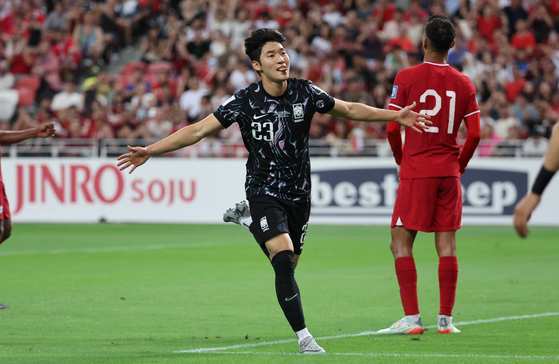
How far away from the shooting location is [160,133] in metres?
21.5

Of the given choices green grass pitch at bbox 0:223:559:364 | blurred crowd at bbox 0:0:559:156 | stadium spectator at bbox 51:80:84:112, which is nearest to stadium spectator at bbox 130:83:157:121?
blurred crowd at bbox 0:0:559:156

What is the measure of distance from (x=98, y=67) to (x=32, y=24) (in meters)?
2.76

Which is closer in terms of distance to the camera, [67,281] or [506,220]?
[67,281]

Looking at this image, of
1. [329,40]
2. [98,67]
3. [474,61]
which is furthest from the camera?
[98,67]

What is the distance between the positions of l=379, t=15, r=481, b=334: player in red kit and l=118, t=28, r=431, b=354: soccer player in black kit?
55cm

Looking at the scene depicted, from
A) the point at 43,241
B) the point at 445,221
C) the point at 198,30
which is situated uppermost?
the point at 198,30

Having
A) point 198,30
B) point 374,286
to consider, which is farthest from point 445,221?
point 198,30

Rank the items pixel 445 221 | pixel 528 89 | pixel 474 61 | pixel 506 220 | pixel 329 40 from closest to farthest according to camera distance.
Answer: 1. pixel 445 221
2. pixel 506 220
3. pixel 528 89
4. pixel 474 61
5. pixel 329 40

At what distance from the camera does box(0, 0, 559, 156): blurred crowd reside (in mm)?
20766

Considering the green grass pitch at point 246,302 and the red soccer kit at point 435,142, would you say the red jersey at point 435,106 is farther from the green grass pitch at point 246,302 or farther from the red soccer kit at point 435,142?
the green grass pitch at point 246,302

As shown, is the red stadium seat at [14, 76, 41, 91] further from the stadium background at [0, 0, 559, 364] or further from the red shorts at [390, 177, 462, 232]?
the red shorts at [390, 177, 462, 232]

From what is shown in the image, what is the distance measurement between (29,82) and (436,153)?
19.9 m

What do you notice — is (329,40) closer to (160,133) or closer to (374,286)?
(160,133)

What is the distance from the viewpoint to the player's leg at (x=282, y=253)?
19.3 ft
